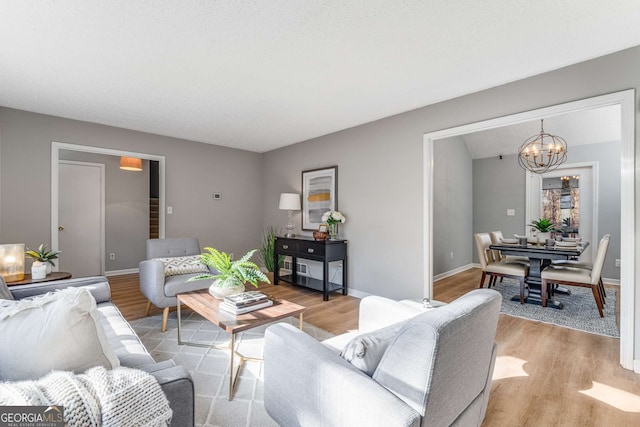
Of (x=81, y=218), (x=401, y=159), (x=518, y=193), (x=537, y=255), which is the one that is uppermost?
(x=401, y=159)

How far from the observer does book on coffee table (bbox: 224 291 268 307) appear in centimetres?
209

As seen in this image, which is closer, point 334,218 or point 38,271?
point 38,271

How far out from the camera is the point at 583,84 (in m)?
2.38

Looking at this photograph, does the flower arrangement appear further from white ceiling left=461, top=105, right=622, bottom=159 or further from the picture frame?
white ceiling left=461, top=105, right=622, bottom=159

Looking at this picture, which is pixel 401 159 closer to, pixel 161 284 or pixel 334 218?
pixel 334 218

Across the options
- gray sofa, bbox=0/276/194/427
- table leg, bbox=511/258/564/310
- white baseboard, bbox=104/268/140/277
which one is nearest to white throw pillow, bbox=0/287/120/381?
gray sofa, bbox=0/276/194/427

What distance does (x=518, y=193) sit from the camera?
589cm

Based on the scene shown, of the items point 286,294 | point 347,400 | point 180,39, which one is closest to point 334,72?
point 180,39

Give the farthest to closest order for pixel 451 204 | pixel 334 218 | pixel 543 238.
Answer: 1. pixel 451 204
2. pixel 543 238
3. pixel 334 218

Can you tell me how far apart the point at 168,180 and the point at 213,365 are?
3.30 metres

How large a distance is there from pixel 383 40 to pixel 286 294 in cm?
324

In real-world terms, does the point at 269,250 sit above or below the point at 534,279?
above

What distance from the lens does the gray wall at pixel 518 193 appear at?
4.84m

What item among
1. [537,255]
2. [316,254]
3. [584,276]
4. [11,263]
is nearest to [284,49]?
[316,254]
